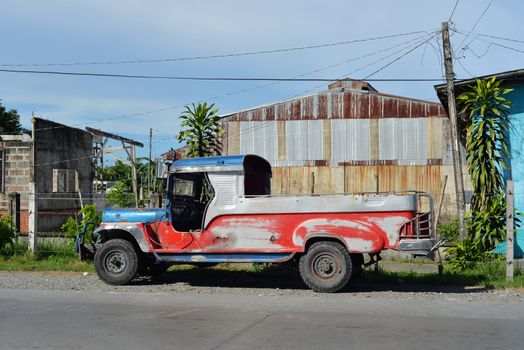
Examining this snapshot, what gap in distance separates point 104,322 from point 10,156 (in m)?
17.8

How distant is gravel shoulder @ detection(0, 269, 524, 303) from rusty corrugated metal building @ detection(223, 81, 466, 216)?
12.3 metres

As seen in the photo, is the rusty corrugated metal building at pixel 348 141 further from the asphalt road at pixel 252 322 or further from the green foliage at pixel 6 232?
the asphalt road at pixel 252 322

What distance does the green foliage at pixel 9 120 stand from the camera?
40.0 meters

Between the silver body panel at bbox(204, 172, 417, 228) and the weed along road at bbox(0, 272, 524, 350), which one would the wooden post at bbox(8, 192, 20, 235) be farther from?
the silver body panel at bbox(204, 172, 417, 228)

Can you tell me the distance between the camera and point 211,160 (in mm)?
11297

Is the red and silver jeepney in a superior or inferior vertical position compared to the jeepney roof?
inferior

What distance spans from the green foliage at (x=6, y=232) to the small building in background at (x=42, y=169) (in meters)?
6.26

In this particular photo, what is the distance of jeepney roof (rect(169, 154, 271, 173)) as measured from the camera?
1107 cm

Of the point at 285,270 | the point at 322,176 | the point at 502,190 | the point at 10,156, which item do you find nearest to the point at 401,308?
the point at 285,270

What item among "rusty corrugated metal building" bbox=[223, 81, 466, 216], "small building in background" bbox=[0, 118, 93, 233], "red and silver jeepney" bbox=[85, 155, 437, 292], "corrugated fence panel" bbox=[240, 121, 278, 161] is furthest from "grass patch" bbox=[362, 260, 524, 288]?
"corrugated fence panel" bbox=[240, 121, 278, 161]

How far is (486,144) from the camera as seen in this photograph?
44.5 feet

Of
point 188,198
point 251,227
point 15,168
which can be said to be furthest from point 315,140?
point 251,227

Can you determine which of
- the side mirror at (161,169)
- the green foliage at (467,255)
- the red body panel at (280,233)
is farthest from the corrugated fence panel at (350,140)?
the red body panel at (280,233)

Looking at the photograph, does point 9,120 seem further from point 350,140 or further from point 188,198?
point 188,198
